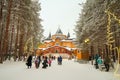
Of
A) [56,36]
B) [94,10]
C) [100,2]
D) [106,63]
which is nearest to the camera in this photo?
[106,63]

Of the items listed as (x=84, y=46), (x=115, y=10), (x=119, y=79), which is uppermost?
(x=115, y=10)

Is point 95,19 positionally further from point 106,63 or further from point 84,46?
point 84,46

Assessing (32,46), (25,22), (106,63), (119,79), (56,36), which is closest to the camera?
(119,79)

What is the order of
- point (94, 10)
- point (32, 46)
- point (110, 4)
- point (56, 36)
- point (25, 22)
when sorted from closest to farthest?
point (110, 4) < point (94, 10) < point (25, 22) < point (32, 46) < point (56, 36)

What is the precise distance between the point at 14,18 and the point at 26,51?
15.8 metres

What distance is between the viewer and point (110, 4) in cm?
2095

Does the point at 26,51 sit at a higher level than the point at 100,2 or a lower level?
lower

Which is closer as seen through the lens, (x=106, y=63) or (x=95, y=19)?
(x=106, y=63)

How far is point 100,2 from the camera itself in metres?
24.4

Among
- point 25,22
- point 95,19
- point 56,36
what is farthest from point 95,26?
point 56,36

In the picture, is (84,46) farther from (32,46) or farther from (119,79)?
(119,79)

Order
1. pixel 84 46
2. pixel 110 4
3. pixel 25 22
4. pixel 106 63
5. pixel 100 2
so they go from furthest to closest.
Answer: pixel 84 46, pixel 25 22, pixel 100 2, pixel 106 63, pixel 110 4

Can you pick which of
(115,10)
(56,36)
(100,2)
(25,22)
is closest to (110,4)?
(115,10)

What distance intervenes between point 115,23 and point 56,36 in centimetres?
11055
